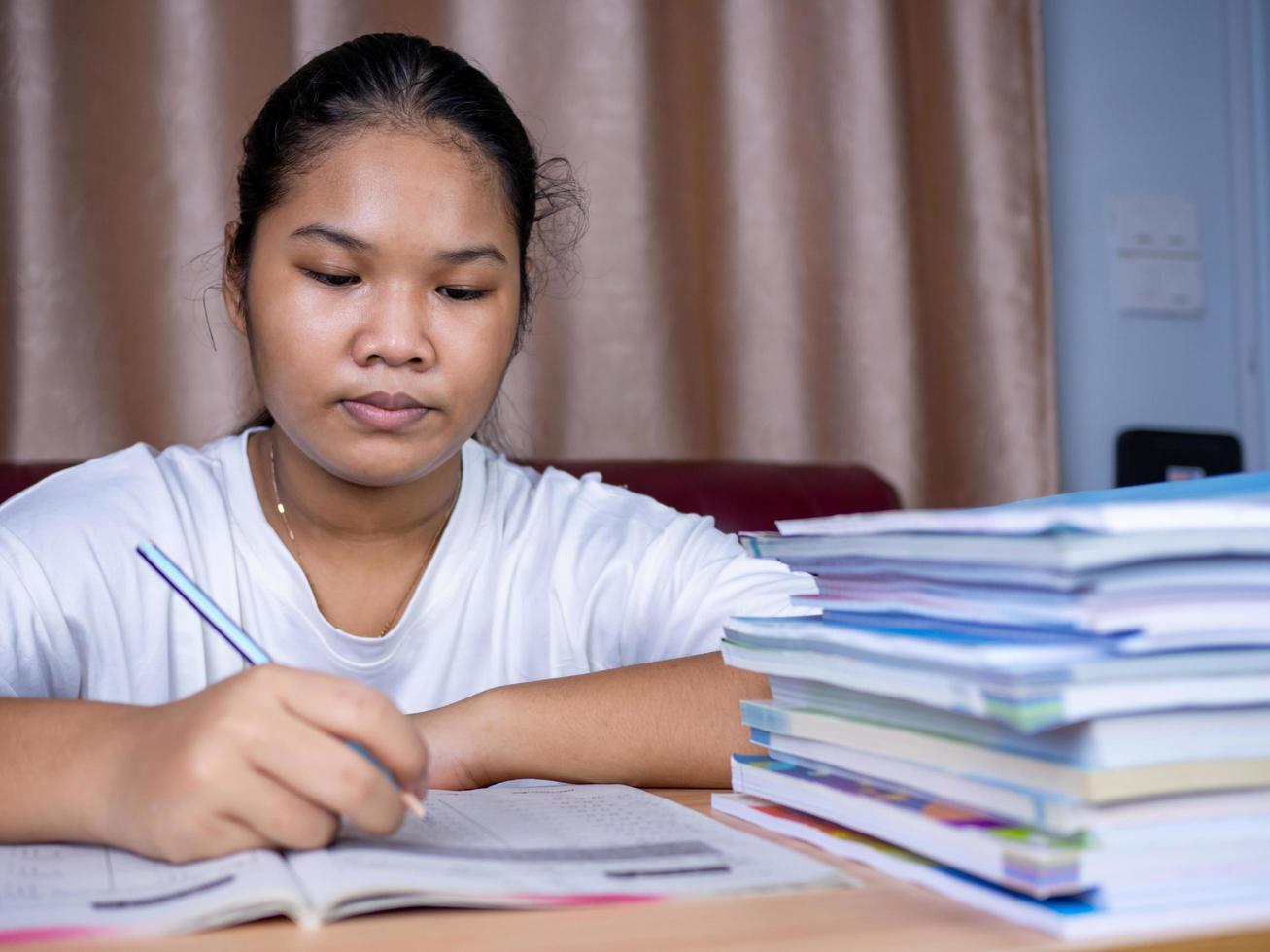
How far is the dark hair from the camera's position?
1168 millimetres

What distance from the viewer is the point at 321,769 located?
56 cm

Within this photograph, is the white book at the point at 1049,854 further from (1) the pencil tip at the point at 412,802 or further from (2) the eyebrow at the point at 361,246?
(2) the eyebrow at the point at 361,246

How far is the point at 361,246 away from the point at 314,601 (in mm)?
354

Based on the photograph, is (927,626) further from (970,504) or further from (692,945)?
(970,504)

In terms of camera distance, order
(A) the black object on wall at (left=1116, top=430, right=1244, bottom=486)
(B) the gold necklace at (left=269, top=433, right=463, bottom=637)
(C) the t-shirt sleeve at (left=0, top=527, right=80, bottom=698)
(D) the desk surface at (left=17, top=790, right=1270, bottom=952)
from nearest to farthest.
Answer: (D) the desk surface at (left=17, top=790, right=1270, bottom=952) < (C) the t-shirt sleeve at (left=0, top=527, right=80, bottom=698) < (B) the gold necklace at (left=269, top=433, right=463, bottom=637) < (A) the black object on wall at (left=1116, top=430, right=1244, bottom=486)

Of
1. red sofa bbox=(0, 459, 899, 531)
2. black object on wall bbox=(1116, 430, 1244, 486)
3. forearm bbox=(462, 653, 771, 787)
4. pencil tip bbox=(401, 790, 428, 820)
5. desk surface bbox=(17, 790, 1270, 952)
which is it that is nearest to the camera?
desk surface bbox=(17, 790, 1270, 952)

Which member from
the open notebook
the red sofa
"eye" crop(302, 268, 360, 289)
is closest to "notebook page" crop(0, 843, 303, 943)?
the open notebook

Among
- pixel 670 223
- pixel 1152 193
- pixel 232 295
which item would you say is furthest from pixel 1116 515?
pixel 1152 193

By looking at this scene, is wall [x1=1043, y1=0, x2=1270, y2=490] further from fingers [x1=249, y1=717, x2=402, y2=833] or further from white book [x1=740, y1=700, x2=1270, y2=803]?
fingers [x1=249, y1=717, x2=402, y2=833]

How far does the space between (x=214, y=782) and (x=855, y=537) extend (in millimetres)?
316

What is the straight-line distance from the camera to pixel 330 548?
1.30 metres

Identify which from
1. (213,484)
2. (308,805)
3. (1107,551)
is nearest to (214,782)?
(308,805)

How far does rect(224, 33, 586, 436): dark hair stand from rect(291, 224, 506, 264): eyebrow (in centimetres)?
10

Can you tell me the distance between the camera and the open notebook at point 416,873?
492 millimetres
